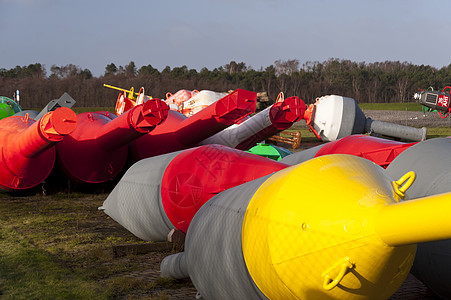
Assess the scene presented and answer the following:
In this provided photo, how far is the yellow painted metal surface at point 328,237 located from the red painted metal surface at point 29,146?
5.92 metres

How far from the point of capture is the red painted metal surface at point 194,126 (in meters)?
9.66

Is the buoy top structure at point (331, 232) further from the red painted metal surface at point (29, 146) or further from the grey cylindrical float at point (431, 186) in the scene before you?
the red painted metal surface at point (29, 146)

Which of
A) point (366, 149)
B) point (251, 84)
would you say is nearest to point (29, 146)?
point (366, 149)

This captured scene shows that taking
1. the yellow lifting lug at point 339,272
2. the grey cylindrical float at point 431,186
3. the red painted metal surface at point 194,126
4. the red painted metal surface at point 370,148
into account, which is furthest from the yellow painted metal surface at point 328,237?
the red painted metal surface at point 194,126

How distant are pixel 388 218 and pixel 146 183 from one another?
4.59m

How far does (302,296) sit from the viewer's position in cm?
288

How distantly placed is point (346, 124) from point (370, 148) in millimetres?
6149

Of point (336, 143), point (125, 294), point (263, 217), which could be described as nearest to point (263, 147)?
point (336, 143)

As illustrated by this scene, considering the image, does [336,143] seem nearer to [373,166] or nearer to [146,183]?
[146,183]

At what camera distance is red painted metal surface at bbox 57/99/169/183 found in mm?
9828

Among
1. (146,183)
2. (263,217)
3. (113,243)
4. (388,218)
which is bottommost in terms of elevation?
(113,243)

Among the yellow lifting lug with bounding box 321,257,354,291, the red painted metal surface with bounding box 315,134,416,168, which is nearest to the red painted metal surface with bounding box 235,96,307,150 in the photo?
the red painted metal surface with bounding box 315,134,416,168

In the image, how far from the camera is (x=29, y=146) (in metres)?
9.05

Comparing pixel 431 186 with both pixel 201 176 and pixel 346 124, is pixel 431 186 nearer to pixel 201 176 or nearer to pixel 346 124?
pixel 201 176
